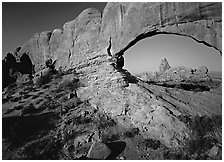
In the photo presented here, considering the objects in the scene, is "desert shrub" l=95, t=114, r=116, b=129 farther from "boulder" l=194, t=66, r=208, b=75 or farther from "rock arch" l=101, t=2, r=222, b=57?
"boulder" l=194, t=66, r=208, b=75

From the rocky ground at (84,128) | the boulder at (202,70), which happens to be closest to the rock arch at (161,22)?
the rocky ground at (84,128)

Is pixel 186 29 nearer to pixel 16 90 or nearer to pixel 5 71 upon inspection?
pixel 16 90

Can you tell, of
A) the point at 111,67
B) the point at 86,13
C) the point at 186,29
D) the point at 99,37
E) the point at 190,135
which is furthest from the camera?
the point at 86,13

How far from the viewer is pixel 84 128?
17.0 metres

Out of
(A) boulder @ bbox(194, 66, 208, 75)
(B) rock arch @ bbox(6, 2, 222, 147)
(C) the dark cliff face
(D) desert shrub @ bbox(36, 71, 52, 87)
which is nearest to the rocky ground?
(B) rock arch @ bbox(6, 2, 222, 147)

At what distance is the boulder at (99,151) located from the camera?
14.0 metres

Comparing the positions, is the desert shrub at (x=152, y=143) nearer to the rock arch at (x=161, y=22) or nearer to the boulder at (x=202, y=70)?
the rock arch at (x=161, y=22)

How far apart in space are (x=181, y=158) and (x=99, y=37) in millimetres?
13798

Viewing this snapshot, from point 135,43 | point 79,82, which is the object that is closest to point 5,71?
point 79,82

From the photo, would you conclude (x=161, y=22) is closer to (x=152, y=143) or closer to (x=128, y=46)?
(x=128, y=46)

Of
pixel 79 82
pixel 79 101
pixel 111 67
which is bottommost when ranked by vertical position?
pixel 79 101

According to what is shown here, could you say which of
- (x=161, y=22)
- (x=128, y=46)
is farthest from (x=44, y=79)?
(x=161, y=22)

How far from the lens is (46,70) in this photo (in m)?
24.3

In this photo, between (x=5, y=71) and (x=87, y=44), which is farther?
(x=5, y=71)
